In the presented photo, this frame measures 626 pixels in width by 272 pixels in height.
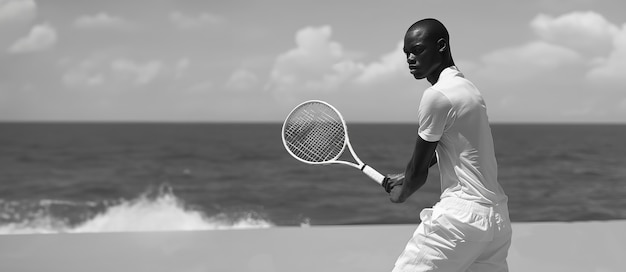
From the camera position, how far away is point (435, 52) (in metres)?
1.51

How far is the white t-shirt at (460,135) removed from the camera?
1.43 m

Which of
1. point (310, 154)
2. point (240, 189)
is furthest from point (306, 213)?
point (310, 154)

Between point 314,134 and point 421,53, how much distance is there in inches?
29.6

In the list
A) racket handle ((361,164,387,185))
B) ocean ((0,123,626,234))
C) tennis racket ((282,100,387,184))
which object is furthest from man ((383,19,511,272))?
ocean ((0,123,626,234))

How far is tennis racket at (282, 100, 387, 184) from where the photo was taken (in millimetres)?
2146

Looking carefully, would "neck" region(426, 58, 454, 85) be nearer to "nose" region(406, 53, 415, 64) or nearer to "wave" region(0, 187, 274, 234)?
"nose" region(406, 53, 415, 64)

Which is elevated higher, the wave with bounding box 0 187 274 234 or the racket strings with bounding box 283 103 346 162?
the racket strings with bounding box 283 103 346 162

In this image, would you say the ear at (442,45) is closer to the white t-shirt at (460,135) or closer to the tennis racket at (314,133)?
the white t-shirt at (460,135)

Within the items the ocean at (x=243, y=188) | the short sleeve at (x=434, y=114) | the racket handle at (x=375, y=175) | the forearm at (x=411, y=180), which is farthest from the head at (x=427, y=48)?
the ocean at (x=243, y=188)

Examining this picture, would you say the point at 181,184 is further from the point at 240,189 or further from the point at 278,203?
the point at 278,203

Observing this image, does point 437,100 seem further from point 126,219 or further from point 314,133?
point 126,219

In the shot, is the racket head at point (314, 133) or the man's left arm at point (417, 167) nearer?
the man's left arm at point (417, 167)

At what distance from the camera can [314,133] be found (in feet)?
7.20

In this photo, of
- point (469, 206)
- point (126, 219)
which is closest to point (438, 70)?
point (469, 206)
